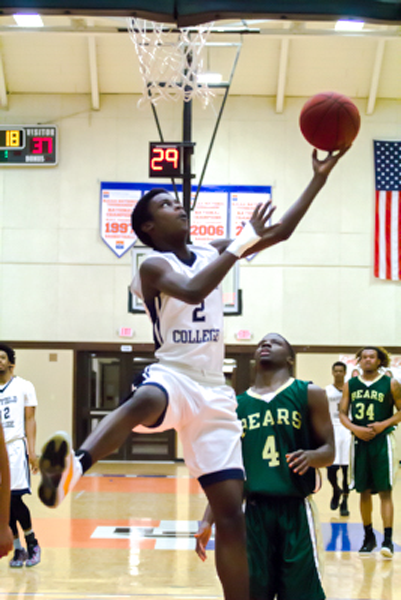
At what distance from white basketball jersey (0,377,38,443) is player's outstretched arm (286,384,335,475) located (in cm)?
339

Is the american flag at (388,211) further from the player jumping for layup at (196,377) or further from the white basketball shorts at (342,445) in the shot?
the player jumping for layup at (196,377)

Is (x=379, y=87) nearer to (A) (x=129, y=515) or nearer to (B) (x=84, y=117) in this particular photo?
(B) (x=84, y=117)

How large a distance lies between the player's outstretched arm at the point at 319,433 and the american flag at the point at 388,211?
11.3m

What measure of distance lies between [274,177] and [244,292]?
244 centimetres

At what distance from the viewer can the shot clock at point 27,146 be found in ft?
48.7

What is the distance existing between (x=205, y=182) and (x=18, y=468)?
9546 millimetres

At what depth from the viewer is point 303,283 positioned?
48.4 feet

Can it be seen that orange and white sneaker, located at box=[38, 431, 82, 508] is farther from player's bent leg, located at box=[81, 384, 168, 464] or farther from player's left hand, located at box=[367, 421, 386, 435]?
player's left hand, located at box=[367, 421, 386, 435]

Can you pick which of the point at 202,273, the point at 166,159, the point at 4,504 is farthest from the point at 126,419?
the point at 166,159

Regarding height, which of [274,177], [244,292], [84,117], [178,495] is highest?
[84,117]

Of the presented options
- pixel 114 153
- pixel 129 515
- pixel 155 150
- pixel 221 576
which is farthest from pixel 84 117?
pixel 221 576

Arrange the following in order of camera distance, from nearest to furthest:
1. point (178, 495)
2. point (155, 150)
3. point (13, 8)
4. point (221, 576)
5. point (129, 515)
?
point (13, 8), point (221, 576), point (155, 150), point (129, 515), point (178, 495)

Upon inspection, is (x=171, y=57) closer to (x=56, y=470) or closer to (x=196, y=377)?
(x=196, y=377)

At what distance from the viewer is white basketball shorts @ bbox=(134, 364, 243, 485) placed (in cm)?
304
